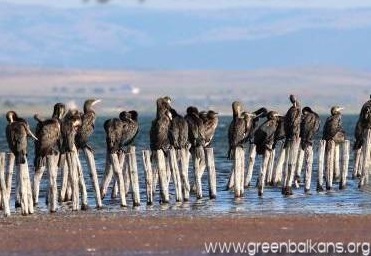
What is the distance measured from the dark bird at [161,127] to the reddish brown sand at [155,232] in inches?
123

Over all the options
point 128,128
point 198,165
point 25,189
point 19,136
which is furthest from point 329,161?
point 19,136

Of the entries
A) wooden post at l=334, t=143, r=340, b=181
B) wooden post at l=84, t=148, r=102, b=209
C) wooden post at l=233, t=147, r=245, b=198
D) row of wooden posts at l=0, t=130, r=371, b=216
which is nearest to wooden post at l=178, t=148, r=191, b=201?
row of wooden posts at l=0, t=130, r=371, b=216

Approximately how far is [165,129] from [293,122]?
3.83 m

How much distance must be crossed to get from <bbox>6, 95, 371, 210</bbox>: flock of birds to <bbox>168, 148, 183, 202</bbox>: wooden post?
0.34 m

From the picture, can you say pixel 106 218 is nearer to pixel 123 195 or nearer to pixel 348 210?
pixel 123 195

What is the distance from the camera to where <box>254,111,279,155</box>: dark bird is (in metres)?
37.2

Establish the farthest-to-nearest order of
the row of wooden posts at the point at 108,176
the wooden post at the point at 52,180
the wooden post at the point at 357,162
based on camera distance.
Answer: the wooden post at the point at 357,162
the wooden post at the point at 52,180
the row of wooden posts at the point at 108,176

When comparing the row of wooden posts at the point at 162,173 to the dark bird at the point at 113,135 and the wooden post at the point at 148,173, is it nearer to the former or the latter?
the wooden post at the point at 148,173

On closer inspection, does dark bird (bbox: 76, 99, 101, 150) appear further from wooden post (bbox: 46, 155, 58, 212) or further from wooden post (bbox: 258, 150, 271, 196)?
wooden post (bbox: 258, 150, 271, 196)

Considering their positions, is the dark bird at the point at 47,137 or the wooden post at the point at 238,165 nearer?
the dark bird at the point at 47,137

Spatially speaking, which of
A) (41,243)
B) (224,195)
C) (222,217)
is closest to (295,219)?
(222,217)

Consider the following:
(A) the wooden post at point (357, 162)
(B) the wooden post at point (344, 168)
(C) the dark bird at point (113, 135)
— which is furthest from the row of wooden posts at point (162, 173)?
(A) the wooden post at point (357, 162)

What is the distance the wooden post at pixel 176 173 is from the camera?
33.6 meters

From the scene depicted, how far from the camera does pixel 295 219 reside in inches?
1168
